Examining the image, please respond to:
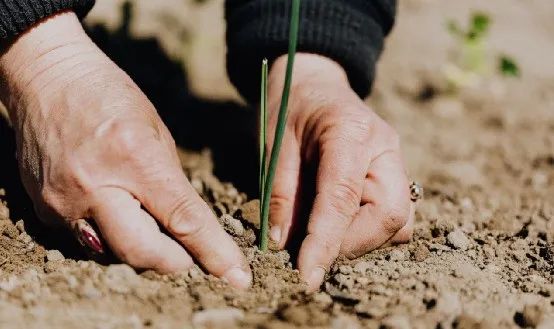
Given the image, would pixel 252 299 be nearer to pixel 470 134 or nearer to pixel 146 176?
pixel 146 176

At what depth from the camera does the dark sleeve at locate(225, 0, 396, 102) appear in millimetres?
1757

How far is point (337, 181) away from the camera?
52.1 inches

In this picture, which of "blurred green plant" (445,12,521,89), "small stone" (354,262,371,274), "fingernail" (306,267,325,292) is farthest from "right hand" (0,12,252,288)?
"blurred green plant" (445,12,521,89)

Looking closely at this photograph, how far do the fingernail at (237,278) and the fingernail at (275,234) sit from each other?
0.64ft

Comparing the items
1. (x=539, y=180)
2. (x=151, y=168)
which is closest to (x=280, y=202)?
(x=151, y=168)

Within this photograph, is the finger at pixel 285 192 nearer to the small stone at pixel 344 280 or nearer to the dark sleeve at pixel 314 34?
the small stone at pixel 344 280

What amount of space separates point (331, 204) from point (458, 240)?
35 cm

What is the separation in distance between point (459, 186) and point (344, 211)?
0.91 m

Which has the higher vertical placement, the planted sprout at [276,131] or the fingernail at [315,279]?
the planted sprout at [276,131]

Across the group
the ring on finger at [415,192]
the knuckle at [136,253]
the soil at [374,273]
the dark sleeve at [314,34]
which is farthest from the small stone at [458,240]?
the knuckle at [136,253]

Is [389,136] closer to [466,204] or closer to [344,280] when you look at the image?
[344,280]

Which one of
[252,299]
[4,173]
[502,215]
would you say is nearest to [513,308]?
[252,299]

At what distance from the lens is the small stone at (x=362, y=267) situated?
127 centimetres

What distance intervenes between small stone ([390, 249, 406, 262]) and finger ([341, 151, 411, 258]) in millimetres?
34
